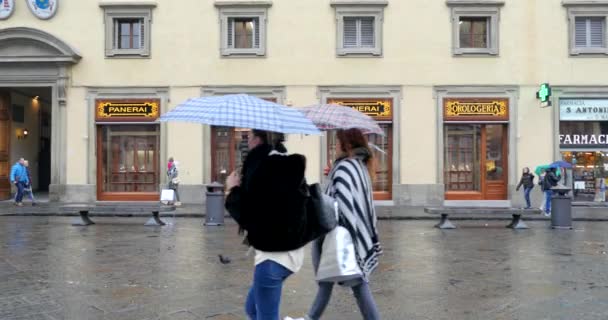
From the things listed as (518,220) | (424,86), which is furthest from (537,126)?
(518,220)

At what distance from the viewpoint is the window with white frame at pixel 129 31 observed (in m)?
21.0

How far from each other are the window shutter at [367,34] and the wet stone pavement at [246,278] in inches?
391

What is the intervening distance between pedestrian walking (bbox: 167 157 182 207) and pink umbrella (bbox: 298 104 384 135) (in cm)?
1559

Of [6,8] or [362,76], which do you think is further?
[6,8]

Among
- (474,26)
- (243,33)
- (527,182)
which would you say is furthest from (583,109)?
(243,33)

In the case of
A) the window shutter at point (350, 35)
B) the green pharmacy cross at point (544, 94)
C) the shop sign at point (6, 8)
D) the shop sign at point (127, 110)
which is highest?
the shop sign at point (6, 8)

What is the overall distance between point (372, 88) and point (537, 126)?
5.85 m

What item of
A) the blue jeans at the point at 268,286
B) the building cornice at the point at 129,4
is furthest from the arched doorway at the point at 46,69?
the blue jeans at the point at 268,286

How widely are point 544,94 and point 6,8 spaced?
18744mm

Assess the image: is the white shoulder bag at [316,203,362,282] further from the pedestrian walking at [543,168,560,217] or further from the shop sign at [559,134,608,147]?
the shop sign at [559,134,608,147]

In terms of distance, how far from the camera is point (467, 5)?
2073 cm

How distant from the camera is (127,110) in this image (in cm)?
2112

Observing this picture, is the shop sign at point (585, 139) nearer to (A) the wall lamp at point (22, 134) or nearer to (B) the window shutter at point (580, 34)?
(B) the window shutter at point (580, 34)

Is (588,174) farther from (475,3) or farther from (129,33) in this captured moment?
(129,33)
